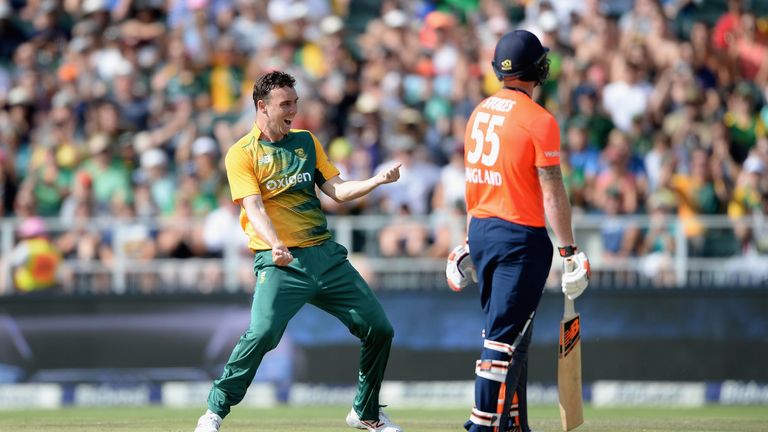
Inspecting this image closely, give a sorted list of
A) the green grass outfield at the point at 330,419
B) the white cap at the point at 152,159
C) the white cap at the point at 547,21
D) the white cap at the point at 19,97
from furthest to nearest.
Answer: the white cap at the point at 547,21, the white cap at the point at 19,97, the white cap at the point at 152,159, the green grass outfield at the point at 330,419

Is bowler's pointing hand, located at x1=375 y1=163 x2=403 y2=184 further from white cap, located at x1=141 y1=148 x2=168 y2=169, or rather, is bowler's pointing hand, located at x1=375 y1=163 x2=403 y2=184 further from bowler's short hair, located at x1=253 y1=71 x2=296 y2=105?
white cap, located at x1=141 y1=148 x2=168 y2=169

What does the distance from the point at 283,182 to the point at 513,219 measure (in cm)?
171

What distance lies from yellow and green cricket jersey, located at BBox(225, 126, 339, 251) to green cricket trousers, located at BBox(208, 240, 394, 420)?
12 cm

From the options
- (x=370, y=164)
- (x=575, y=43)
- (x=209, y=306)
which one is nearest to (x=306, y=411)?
(x=209, y=306)

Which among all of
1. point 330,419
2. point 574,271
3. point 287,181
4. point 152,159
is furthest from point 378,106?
point 574,271

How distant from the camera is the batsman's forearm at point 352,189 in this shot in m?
8.43

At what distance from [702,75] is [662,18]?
35.9 inches

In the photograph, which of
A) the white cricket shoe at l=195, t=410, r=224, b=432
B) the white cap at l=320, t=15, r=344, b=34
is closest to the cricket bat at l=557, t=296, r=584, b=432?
the white cricket shoe at l=195, t=410, r=224, b=432

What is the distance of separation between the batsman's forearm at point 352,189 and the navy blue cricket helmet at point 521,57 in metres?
1.17

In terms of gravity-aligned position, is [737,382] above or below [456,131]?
below

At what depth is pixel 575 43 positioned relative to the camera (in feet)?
55.9

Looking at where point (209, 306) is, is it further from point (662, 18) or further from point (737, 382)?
point (662, 18)

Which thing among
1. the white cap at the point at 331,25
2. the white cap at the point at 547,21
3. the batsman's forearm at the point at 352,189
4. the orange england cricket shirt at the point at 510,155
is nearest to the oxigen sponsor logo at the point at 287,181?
the batsman's forearm at the point at 352,189

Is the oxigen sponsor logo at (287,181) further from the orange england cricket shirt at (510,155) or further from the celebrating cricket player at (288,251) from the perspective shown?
the orange england cricket shirt at (510,155)
